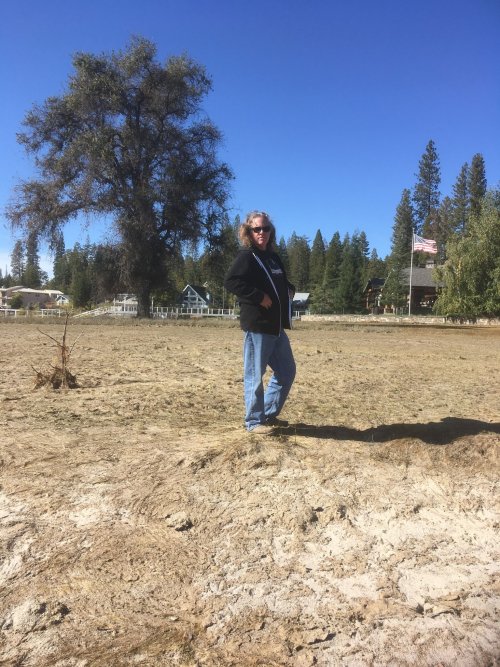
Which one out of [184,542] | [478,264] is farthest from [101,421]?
[478,264]

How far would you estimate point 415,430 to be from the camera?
3975mm

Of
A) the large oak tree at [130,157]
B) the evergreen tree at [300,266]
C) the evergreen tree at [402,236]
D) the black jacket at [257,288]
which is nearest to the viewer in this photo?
the black jacket at [257,288]

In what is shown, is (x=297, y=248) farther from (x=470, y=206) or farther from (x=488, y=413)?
(x=488, y=413)

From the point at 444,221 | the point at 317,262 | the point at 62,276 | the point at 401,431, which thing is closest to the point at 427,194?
the point at 444,221

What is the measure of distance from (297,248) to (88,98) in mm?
91732

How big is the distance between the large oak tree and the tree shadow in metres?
30.8

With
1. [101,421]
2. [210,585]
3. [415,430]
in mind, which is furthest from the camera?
[101,421]

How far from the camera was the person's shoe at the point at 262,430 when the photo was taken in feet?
12.7

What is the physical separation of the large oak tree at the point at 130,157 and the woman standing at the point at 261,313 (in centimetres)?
3064

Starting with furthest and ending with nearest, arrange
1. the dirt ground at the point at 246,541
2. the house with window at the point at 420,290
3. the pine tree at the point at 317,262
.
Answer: the pine tree at the point at 317,262
the house with window at the point at 420,290
the dirt ground at the point at 246,541

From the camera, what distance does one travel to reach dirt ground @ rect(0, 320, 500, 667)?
192 cm

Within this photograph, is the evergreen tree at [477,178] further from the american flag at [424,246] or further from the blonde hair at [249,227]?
the blonde hair at [249,227]

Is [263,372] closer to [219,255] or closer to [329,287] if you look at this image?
[219,255]

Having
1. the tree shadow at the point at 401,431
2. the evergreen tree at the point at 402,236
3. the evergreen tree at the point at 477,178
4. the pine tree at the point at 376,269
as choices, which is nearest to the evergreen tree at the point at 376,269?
the pine tree at the point at 376,269
